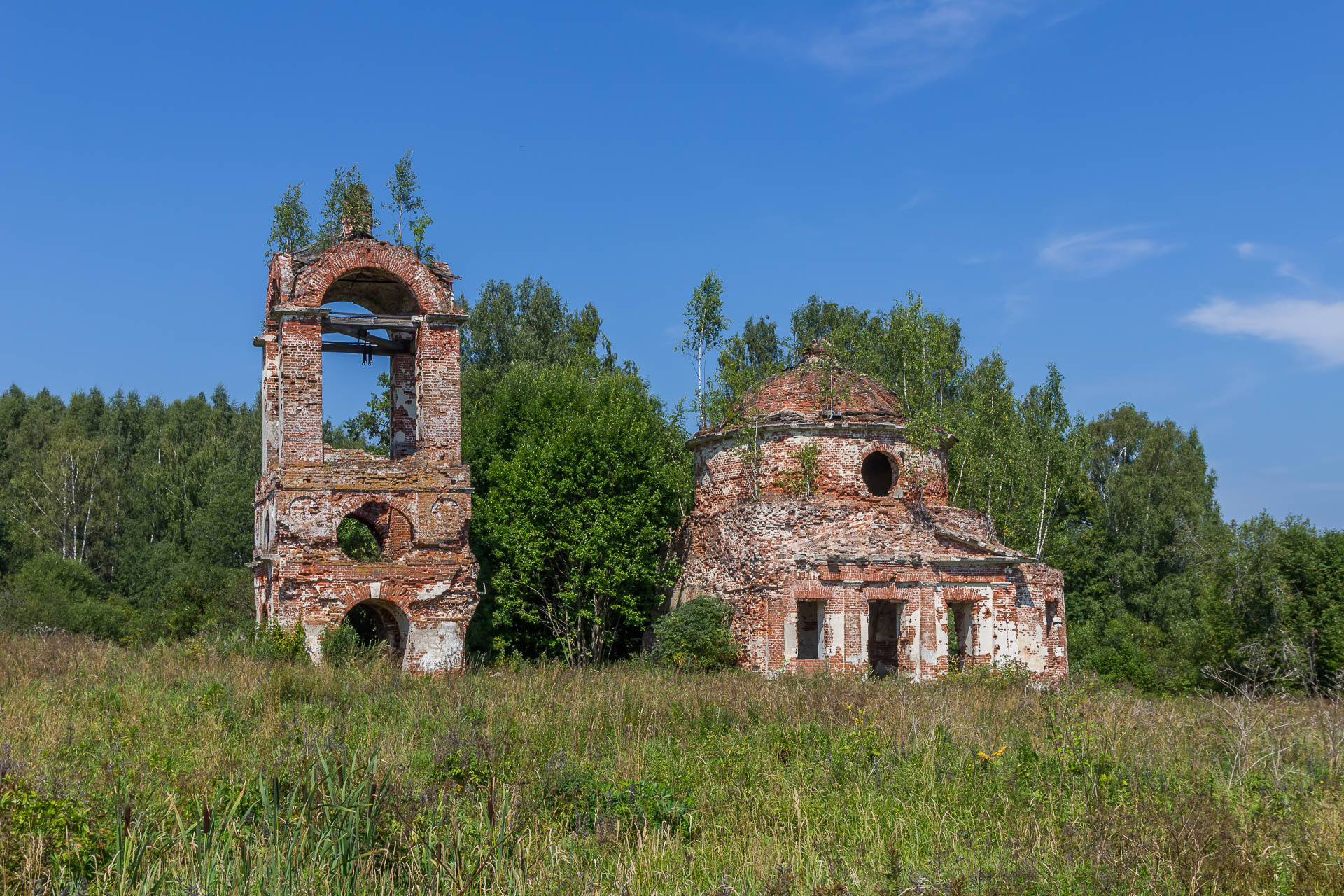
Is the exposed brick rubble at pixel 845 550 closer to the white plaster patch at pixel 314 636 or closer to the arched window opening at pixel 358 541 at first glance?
the white plaster patch at pixel 314 636

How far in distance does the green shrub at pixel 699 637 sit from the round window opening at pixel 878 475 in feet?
15.3

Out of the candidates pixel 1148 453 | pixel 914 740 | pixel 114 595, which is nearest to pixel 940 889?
pixel 914 740

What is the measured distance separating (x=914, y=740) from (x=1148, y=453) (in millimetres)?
42319

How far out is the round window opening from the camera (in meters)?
23.6

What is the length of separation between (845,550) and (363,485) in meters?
8.82

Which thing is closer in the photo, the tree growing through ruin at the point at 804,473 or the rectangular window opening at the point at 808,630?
the tree growing through ruin at the point at 804,473

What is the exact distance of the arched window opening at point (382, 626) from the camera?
18.3 meters

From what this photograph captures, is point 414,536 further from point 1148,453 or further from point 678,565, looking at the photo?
point 1148,453

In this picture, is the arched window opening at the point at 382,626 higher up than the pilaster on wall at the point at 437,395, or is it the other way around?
the pilaster on wall at the point at 437,395

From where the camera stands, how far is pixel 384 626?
1995cm

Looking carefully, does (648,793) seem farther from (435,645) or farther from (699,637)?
(699,637)

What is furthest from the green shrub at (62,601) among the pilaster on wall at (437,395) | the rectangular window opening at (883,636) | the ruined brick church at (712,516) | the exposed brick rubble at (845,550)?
the rectangular window opening at (883,636)

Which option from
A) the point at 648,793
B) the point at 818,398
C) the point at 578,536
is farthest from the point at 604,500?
the point at 648,793

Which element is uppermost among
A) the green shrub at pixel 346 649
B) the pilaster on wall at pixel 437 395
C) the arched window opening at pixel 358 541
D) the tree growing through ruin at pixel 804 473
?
the pilaster on wall at pixel 437 395
